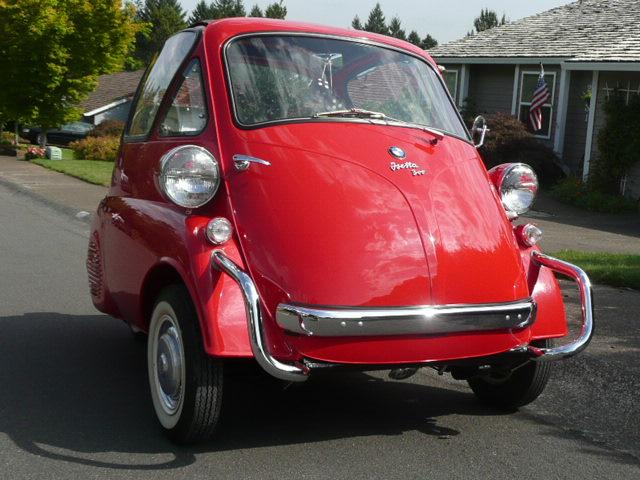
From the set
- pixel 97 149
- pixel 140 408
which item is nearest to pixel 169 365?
pixel 140 408

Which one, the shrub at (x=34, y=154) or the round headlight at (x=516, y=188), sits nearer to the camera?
the round headlight at (x=516, y=188)

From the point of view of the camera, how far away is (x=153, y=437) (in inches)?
177

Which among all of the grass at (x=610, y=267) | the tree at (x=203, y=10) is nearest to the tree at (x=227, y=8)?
the tree at (x=203, y=10)

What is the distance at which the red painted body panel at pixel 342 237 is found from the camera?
403 cm

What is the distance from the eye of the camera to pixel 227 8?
98000mm

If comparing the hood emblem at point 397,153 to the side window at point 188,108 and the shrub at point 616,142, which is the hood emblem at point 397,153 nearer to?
the side window at point 188,108

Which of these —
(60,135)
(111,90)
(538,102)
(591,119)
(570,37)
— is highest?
(570,37)

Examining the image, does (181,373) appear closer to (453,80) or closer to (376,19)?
(453,80)

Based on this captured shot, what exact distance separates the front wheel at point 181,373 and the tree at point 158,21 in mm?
85959

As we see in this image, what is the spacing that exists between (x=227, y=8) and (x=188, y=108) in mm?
96337

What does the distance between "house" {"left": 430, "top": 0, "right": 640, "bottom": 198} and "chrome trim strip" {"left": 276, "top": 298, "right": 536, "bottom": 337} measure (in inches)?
634

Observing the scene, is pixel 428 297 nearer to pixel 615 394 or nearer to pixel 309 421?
pixel 309 421

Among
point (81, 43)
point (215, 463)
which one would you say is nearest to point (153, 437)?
point (215, 463)

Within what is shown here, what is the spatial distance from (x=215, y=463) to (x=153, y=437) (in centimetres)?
46
